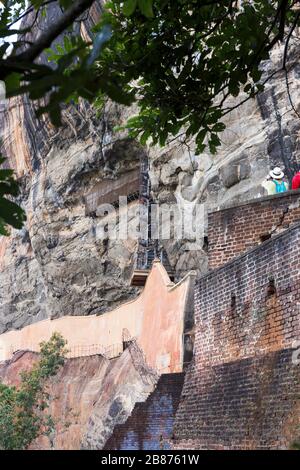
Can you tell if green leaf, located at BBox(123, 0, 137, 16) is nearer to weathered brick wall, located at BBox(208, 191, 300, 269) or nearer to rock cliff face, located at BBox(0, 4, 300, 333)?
weathered brick wall, located at BBox(208, 191, 300, 269)

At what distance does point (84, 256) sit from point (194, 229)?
7.17 m

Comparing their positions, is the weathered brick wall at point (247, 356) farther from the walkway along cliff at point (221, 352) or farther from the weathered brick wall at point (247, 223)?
the weathered brick wall at point (247, 223)

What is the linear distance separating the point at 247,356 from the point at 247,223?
3.01m

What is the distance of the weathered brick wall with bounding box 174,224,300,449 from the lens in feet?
32.3

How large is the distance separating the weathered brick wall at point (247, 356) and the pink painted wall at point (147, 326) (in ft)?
11.8

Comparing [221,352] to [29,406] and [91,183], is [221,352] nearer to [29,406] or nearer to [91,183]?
[29,406]

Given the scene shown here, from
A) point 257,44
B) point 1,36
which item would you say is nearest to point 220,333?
point 257,44

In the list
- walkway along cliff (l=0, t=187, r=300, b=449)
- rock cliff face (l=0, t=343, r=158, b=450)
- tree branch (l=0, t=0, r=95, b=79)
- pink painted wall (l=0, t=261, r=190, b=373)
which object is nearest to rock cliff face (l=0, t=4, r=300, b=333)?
pink painted wall (l=0, t=261, r=190, b=373)

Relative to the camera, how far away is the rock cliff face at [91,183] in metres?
21.5

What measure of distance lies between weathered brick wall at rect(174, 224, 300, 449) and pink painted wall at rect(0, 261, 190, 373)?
360 centimetres

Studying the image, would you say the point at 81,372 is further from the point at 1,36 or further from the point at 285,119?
the point at 1,36

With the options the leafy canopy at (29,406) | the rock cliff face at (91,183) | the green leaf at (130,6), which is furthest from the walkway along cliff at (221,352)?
the green leaf at (130,6)

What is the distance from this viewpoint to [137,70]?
6.68 m

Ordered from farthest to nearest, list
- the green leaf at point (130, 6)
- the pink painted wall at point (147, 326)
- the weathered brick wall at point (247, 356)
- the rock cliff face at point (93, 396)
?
the rock cliff face at point (93, 396)
the pink painted wall at point (147, 326)
the weathered brick wall at point (247, 356)
the green leaf at point (130, 6)
